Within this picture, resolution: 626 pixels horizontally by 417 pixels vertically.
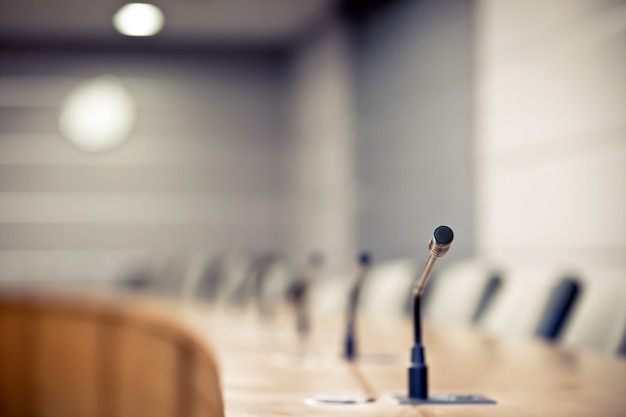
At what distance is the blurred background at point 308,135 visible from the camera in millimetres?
4141

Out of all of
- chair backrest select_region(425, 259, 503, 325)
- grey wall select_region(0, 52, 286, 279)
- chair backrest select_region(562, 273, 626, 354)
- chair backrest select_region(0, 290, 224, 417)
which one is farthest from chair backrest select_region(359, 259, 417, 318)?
grey wall select_region(0, 52, 286, 279)

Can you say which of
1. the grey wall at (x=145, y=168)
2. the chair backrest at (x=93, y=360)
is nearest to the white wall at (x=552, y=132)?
the chair backrest at (x=93, y=360)

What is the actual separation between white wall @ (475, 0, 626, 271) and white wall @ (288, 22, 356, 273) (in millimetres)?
2400

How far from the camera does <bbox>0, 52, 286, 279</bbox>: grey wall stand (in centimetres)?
920

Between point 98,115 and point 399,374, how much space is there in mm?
7696

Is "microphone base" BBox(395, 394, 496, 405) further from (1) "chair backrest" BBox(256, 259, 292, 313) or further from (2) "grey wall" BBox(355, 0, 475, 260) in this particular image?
(2) "grey wall" BBox(355, 0, 475, 260)

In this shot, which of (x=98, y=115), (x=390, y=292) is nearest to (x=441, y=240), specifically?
(x=390, y=292)

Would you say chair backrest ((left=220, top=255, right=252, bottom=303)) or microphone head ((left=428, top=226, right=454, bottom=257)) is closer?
microphone head ((left=428, top=226, right=454, bottom=257))

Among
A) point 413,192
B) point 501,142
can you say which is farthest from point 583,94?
point 413,192

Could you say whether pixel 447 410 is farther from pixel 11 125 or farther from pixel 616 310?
pixel 11 125

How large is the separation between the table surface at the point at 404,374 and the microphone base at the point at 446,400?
3 centimetres

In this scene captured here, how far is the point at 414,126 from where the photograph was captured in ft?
20.9

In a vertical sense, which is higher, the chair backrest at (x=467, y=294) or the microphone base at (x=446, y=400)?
the chair backrest at (x=467, y=294)

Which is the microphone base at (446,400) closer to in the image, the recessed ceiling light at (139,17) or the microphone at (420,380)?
the microphone at (420,380)
